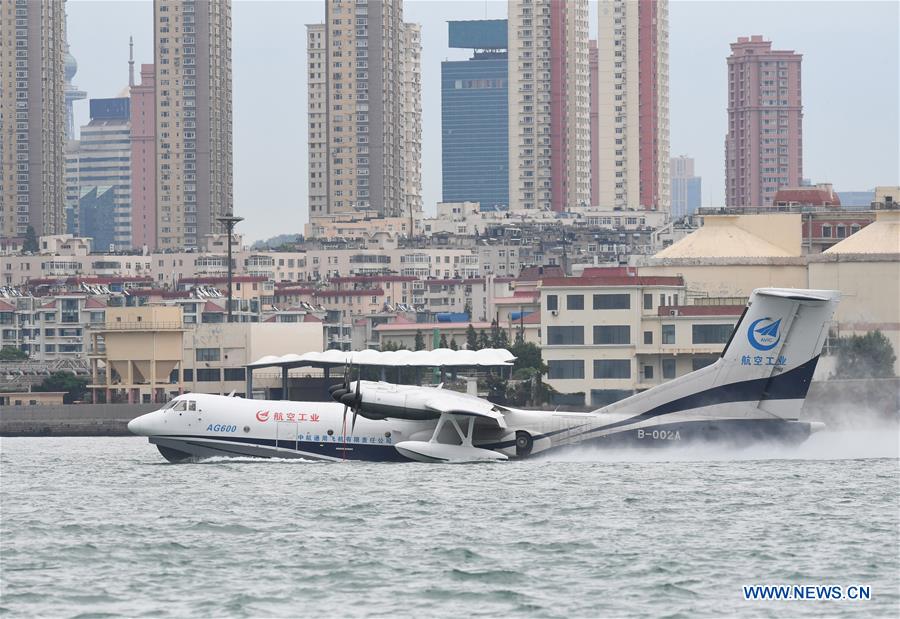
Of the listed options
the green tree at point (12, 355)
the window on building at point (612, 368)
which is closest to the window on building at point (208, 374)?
the green tree at point (12, 355)

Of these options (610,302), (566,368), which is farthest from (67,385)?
(610,302)

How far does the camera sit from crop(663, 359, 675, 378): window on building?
10012 centimetres

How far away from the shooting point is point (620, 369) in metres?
99.4

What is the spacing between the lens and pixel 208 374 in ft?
394

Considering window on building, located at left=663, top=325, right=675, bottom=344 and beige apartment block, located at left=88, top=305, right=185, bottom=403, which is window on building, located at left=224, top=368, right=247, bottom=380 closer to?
beige apartment block, located at left=88, top=305, right=185, bottom=403

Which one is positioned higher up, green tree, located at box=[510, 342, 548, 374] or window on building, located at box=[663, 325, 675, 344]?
window on building, located at box=[663, 325, 675, 344]

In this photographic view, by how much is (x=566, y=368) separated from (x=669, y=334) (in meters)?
5.91

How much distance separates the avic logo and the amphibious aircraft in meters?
0.03

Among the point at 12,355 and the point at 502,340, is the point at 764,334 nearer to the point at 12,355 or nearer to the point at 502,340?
the point at 502,340

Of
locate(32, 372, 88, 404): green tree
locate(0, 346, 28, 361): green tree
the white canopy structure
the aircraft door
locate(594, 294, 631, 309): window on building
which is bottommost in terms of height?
locate(32, 372, 88, 404): green tree

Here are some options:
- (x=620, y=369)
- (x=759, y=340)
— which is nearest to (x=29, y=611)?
(x=759, y=340)

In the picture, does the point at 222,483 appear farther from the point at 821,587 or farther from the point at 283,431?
the point at 821,587

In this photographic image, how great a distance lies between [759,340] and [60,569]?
21836 mm

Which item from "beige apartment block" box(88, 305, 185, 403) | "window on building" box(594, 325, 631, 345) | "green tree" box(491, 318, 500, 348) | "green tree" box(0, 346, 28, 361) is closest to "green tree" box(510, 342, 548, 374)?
"green tree" box(491, 318, 500, 348)
